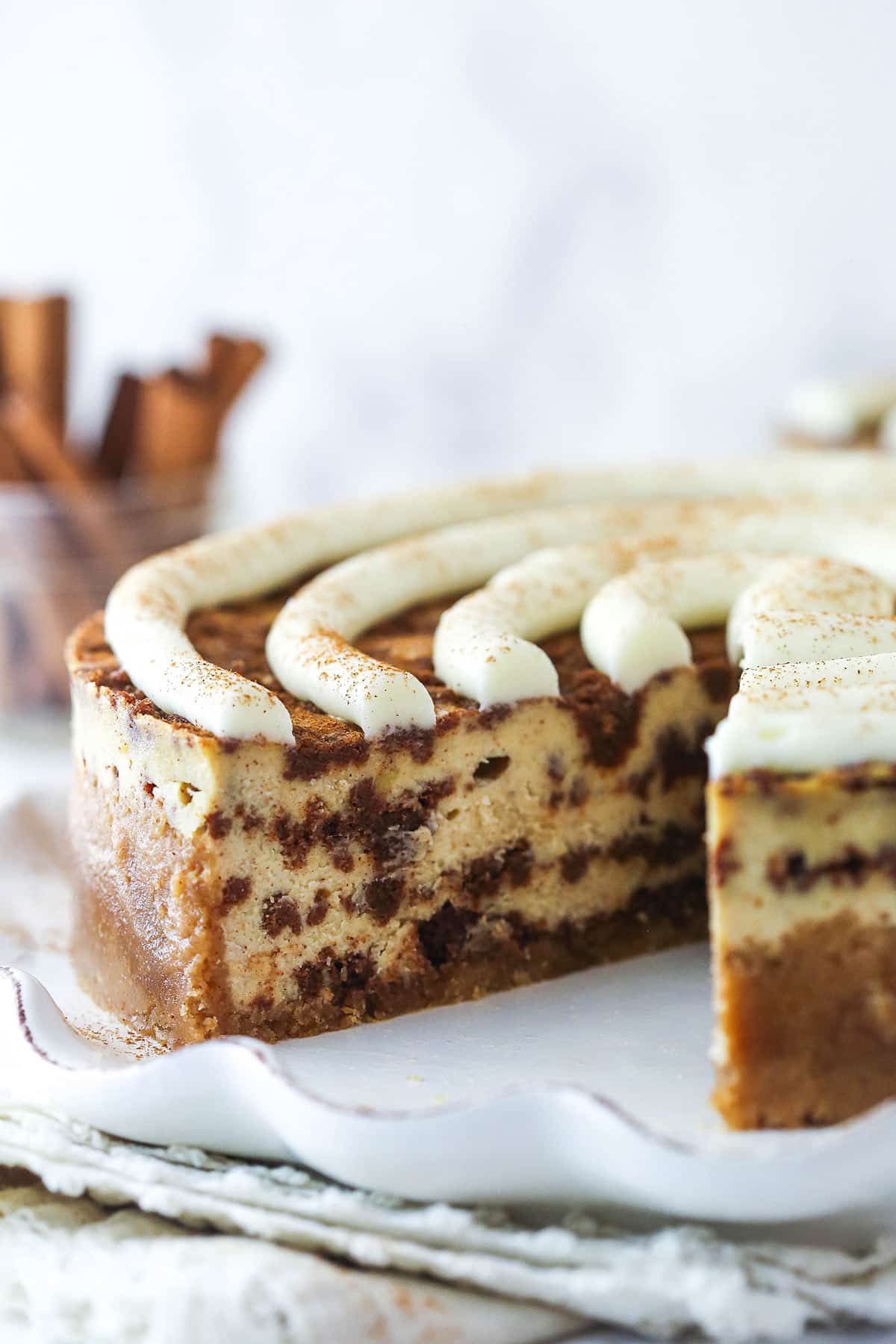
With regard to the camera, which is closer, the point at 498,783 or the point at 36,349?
the point at 498,783

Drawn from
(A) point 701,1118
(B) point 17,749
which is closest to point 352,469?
(B) point 17,749

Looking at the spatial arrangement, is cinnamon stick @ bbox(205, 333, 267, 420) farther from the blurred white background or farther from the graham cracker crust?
the graham cracker crust

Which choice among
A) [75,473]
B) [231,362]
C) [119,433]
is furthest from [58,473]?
[231,362]

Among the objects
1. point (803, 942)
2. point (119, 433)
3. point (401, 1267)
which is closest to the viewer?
point (401, 1267)

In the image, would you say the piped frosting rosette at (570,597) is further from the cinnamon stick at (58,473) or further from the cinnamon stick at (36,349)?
the cinnamon stick at (36,349)

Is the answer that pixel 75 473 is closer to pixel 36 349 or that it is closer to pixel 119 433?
pixel 119 433

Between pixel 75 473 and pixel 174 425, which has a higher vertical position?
pixel 174 425

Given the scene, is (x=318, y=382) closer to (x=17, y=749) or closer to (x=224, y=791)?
(x=17, y=749)
